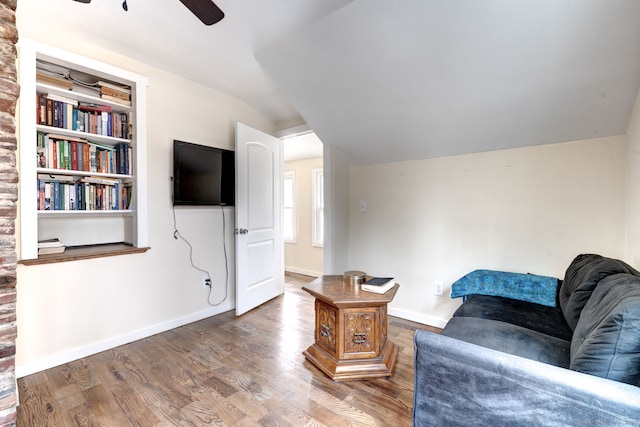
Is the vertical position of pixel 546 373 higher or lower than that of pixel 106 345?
higher

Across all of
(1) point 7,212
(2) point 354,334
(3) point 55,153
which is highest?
(3) point 55,153

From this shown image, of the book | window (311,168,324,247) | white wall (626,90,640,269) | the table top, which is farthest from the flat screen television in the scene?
white wall (626,90,640,269)

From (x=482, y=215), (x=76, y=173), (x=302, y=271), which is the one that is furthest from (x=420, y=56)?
(x=302, y=271)

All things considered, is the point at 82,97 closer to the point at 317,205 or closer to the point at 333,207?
the point at 333,207

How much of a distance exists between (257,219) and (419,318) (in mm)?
1958

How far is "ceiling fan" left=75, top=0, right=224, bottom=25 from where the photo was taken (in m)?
1.29

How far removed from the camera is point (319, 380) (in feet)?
5.83

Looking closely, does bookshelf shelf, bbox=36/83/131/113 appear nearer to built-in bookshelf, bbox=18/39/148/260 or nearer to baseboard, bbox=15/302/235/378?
built-in bookshelf, bbox=18/39/148/260

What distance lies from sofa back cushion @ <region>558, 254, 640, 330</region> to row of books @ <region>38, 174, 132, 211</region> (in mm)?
3181

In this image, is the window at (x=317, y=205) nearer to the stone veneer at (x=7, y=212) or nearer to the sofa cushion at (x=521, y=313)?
the sofa cushion at (x=521, y=313)

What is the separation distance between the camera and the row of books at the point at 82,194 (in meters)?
1.95

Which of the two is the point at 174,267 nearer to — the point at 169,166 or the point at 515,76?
the point at 169,166

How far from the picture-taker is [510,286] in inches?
80.5

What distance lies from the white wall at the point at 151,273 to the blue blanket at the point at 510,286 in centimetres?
234
